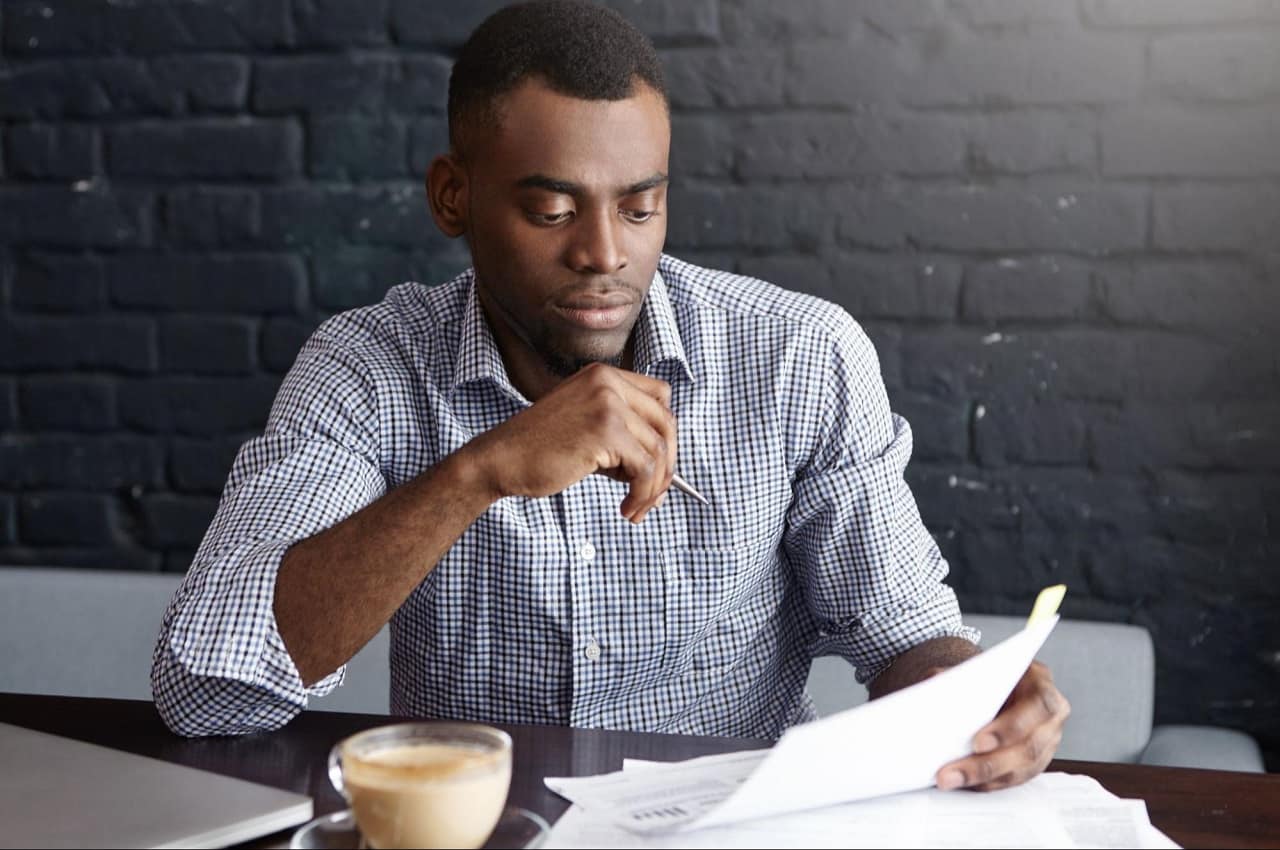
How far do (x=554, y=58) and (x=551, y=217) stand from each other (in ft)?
0.52

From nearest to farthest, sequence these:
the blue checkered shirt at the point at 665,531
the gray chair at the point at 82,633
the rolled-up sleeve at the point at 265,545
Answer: the rolled-up sleeve at the point at 265,545
the blue checkered shirt at the point at 665,531
the gray chair at the point at 82,633

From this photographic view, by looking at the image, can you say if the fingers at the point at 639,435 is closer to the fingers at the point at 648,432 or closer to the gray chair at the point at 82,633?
the fingers at the point at 648,432

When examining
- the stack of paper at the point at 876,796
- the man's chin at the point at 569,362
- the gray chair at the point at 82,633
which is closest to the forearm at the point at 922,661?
the stack of paper at the point at 876,796

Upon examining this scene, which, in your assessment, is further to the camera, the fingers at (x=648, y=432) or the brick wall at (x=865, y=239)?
the brick wall at (x=865, y=239)

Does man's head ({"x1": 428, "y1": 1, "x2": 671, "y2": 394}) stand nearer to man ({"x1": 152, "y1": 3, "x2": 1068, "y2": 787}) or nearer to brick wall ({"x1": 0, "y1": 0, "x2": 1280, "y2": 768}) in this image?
man ({"x1": 152, "y1": 3, "x2": 1068, "y2": 787})

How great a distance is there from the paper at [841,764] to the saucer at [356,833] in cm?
6

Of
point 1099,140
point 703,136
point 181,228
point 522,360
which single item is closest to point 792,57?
point 703,136

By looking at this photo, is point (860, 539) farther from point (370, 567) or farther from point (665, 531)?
point (370, 567)

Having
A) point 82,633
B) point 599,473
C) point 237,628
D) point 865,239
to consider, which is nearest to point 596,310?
→ point 599,473

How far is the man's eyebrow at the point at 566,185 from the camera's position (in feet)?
4.14

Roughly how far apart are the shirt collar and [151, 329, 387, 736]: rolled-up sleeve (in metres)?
0.10

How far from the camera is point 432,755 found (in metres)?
0.77

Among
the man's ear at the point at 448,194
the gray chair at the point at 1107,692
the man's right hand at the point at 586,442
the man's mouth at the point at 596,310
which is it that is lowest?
the gray chair at the point at 1107,692

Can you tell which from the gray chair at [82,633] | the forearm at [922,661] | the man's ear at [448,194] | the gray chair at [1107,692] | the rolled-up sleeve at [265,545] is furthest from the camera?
the gray chair at [82,633]
